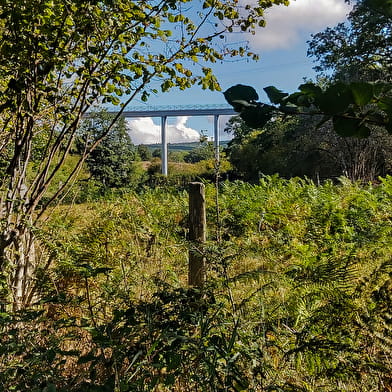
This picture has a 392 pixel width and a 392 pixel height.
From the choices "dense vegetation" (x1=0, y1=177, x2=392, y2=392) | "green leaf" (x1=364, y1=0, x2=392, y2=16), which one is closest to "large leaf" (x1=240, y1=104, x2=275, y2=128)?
"green leaf" (x1=364, y1=0, x2=392, y2=16)

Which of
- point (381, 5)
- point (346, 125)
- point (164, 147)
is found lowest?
point (346, 125)

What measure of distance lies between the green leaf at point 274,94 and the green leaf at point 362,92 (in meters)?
0.13

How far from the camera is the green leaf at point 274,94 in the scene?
0.71 metres

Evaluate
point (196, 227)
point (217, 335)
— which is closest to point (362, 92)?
point (217, 335)

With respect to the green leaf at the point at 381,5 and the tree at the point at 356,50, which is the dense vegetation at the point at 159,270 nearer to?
the green leaf at the point at 381,5

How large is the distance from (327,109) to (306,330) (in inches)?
47.0

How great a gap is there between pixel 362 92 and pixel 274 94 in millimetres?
169

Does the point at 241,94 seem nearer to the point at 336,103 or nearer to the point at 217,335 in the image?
the point at 336,103

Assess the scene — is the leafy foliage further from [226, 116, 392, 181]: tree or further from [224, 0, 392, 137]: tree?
[226, 116, 392, 181]: tree

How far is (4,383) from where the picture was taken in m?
1.40

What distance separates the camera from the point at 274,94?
2.36 feet

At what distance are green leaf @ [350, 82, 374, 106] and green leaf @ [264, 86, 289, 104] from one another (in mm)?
135

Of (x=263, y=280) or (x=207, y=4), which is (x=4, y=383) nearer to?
(x=263, y=280)

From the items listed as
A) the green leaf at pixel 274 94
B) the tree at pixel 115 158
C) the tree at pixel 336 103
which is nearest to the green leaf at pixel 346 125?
the tree at pixel 336 103
